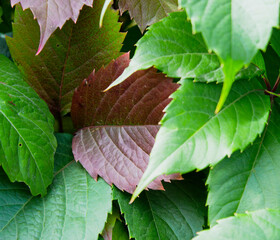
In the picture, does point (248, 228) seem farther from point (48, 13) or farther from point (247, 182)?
point (48, 13)

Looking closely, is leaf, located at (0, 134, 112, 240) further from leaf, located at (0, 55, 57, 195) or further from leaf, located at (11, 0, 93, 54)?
leaf, located at (11, 0, 93, 54)

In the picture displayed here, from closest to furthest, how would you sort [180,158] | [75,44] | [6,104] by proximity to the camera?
[180,158], [6,104], [75,44]

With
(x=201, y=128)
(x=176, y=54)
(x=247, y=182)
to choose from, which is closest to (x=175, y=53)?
(x=176, y=54)

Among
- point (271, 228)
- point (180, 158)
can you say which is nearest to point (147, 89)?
point (180, 158)

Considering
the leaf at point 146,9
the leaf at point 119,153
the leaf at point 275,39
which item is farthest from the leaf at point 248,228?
the leaf at point 146,9

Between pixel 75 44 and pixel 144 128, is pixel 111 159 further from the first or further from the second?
pixel 75 44

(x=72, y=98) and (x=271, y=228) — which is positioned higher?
(x=72, y=98)

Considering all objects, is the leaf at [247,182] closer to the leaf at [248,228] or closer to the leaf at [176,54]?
the leaf at [248,228]

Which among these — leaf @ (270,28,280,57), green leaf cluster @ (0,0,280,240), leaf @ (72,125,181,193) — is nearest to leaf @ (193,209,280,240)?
green leaf cluster @ (0,0,280,240)
